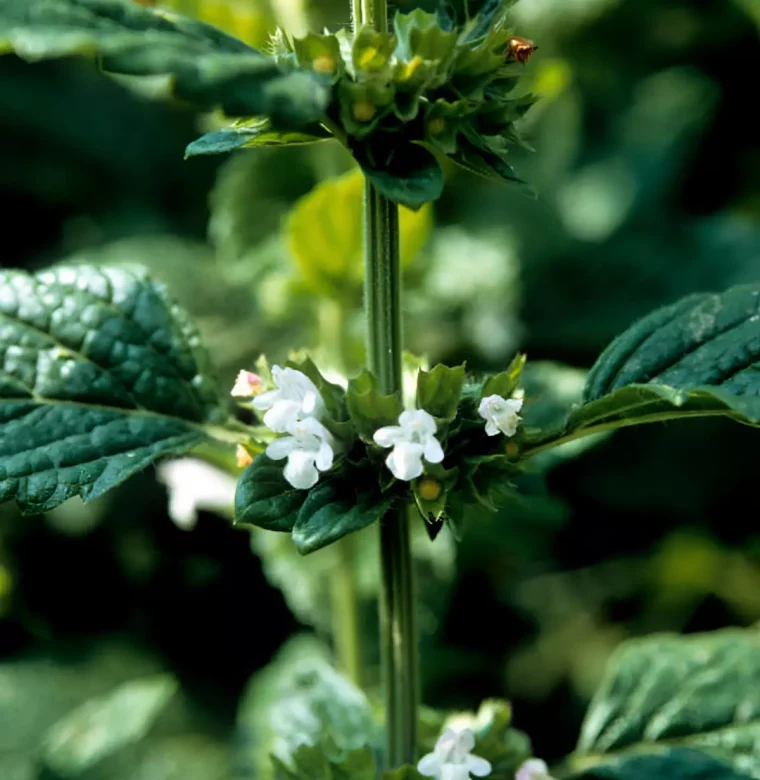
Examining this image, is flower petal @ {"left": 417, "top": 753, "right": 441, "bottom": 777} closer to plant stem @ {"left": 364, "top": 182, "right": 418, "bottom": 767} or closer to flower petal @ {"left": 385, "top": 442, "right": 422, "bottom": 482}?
plant stem @ {"left": 364, "top": 182, "right": 418, "bottom": 767}

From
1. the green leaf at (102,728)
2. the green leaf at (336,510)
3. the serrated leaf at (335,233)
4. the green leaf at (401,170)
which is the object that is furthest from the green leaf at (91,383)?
the green leaf at (102,728)

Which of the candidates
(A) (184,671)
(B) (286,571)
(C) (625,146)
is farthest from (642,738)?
(C) (625,146)

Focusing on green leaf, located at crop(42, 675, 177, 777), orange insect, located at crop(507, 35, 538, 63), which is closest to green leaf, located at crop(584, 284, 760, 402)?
orange insect, located at crop(507, 35, 538, 63)

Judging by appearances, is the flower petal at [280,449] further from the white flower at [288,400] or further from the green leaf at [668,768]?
the green leaf at [668,768]

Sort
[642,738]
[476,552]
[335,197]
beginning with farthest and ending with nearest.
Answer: [476,552] → [335,197] → [642,738]

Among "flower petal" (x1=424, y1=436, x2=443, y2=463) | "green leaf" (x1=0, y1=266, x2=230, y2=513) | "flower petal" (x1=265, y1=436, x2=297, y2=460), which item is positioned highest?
"flower petal" (x1=424, y1=436, x2=443, y2=463)

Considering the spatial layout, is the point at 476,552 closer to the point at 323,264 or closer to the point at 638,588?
the point at 638,588

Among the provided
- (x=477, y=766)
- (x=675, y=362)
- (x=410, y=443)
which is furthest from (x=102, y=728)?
(x=675, y=362)
